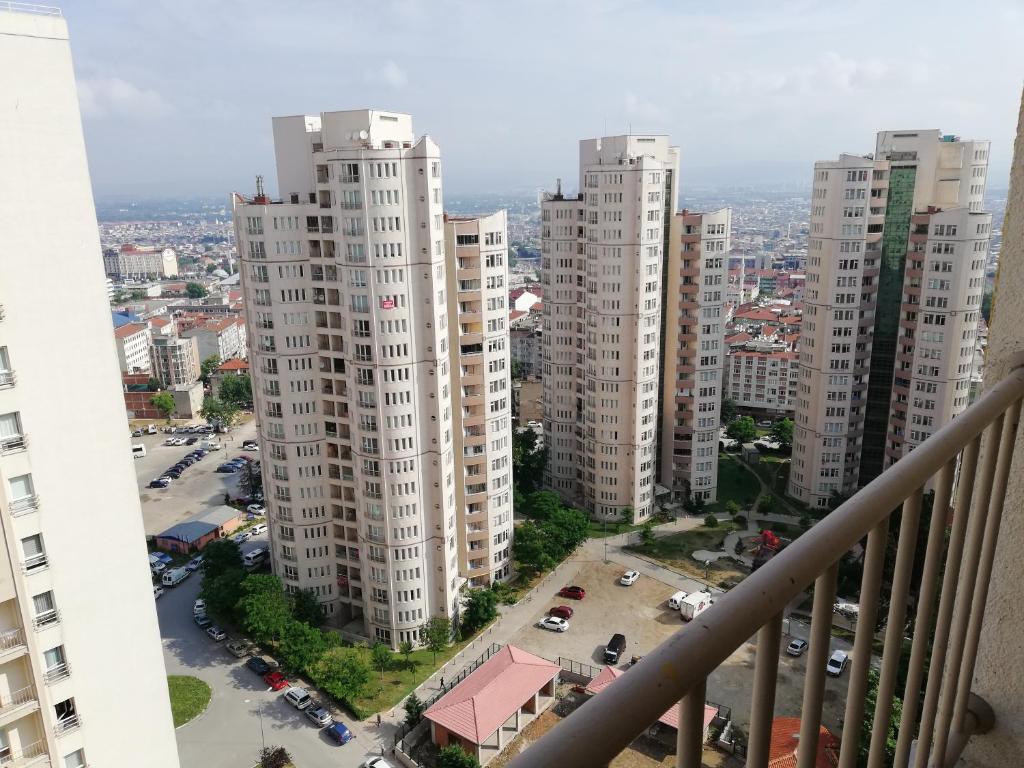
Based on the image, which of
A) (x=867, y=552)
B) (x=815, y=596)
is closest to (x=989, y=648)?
(x=867, y=552)

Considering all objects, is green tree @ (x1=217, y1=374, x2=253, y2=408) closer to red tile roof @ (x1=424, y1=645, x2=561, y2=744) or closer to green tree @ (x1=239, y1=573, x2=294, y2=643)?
green tree @ (x1=239, y1=573, x2=294, y2=643)

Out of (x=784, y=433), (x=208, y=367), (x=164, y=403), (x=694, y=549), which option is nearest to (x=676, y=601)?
(x=694, y=549)

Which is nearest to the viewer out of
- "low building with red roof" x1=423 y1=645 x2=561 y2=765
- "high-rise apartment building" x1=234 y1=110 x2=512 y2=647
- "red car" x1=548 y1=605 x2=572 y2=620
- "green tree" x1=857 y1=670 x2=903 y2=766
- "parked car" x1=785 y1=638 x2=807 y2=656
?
"green tree" x1=857 y1=670 x2=903 y2=766

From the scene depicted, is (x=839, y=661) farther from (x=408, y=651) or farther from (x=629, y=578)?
(x=408, y=651)

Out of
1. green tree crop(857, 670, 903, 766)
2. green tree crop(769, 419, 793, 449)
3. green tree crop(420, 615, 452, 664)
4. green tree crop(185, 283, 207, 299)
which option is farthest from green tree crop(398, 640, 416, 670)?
green tree crop(185, 283, 207, 299)

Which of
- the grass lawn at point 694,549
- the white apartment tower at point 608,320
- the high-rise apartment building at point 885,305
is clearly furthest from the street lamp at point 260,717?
the high-rise apartment building at point 885,305
